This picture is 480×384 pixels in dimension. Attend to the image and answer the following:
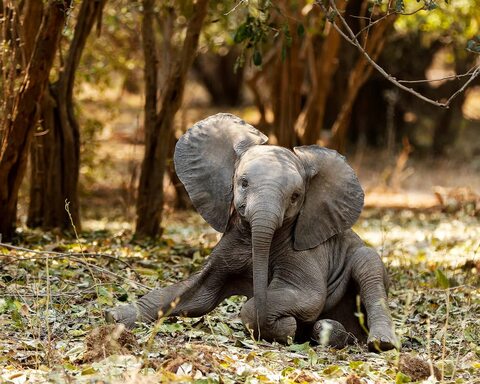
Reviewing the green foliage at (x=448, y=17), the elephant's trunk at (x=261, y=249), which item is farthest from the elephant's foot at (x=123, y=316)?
the green foliage at (x=448, y=17)

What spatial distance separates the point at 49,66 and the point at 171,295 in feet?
10.4

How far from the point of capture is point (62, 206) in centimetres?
1102

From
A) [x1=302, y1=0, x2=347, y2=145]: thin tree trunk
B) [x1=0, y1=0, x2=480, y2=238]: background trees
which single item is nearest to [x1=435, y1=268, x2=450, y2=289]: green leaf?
[x1=0, y1=0, x2=480, y2=238]: background trees

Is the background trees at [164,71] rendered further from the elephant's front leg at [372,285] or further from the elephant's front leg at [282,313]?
the elephant's front leg at [282,313]

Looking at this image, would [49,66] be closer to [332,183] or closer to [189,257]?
[189,257]

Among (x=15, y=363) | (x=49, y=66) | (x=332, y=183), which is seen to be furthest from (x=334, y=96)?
(x=15, y=363)

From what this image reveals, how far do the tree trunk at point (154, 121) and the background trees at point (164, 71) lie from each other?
0.4 inches

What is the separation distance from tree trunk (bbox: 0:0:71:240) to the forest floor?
40 cm

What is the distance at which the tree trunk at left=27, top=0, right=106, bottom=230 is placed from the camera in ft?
35.1

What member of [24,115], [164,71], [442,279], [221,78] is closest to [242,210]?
[442,279]

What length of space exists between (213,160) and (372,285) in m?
1.37

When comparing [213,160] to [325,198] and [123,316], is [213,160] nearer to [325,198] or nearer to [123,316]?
[325,198]

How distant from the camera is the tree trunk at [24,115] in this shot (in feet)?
30.0

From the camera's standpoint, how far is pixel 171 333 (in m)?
6.71
